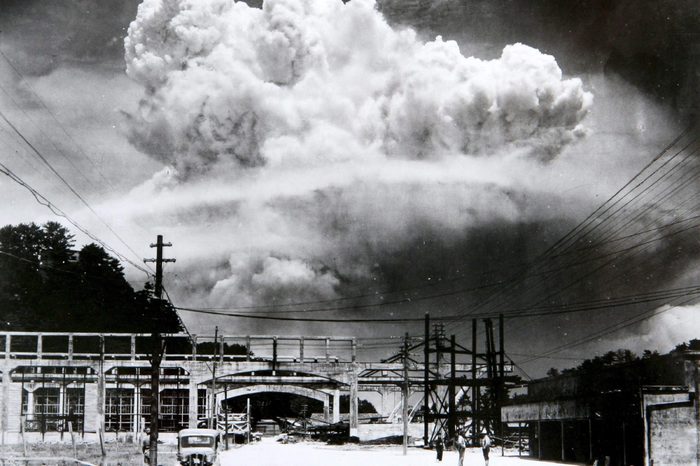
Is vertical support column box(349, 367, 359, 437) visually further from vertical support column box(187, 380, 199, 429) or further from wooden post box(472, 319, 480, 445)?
vertical support column box(187, 380, 199, 429)

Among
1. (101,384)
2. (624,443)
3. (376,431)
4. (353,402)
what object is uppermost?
(101,384)

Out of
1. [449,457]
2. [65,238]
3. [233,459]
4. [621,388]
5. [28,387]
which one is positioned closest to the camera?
[621,388]

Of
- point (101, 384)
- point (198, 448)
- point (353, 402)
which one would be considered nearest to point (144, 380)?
point (101, 384)

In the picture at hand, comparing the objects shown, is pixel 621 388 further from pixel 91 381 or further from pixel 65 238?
pixel 65 238

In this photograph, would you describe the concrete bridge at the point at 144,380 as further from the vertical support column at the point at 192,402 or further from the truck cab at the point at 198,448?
the truck cab at the point at 198,448

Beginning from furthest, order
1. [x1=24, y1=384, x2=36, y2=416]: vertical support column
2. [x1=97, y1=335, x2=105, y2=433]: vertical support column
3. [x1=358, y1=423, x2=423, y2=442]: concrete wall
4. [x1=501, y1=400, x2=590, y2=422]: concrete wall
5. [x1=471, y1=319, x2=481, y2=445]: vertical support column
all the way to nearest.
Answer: [x1=358, y1=423, x2=423, y2=442]: concrete wall, [x1=24, y1=384, x2=36, y2=416]: vertical support column, [x1=471, y1=319, x2=481, y2=445]: vertical support column, [x1=97, y1=335, x2=105, y2=433]: vertical support column, [x1=501, y1=400, x2=590, y2=422]: concrete wall

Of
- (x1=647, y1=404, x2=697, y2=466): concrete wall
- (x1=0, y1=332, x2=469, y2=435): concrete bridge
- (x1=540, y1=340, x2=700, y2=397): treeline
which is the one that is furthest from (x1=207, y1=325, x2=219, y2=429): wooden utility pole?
(x1=647, y1=404, x2=697, y2=466): concrete wall

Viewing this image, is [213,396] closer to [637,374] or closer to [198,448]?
[198,448]

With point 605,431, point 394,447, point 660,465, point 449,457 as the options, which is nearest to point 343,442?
point 394,447
